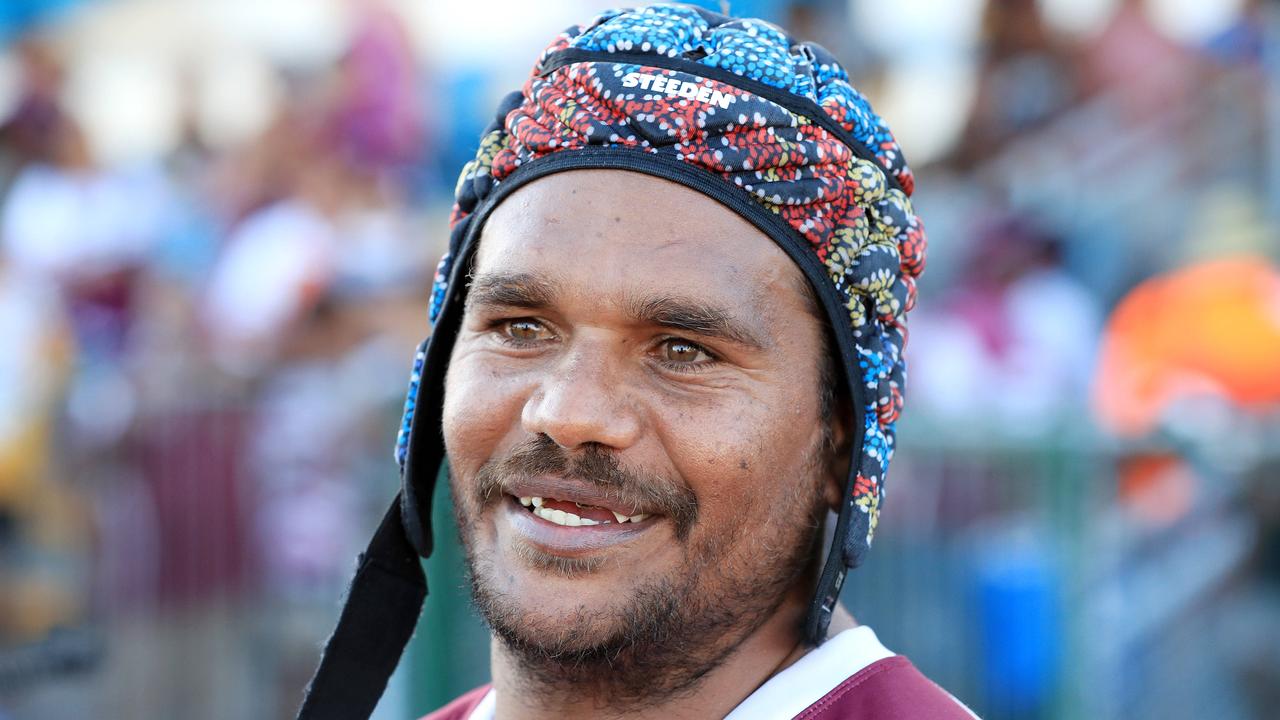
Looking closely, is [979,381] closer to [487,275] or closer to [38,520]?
[38,520]

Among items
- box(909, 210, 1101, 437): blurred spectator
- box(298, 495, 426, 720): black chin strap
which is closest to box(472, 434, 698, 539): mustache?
box(298, 495, 426, 720): black chin strap

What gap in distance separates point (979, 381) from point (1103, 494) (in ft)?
7.88

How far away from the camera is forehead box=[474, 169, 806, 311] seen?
223 cm

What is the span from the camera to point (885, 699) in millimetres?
2211

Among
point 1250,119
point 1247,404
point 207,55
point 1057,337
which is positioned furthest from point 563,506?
point 207,55

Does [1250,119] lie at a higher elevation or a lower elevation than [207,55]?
lower

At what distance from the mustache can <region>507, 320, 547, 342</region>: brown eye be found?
202 millimetres

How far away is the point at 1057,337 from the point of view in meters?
6.96

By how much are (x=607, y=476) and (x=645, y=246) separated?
371mm

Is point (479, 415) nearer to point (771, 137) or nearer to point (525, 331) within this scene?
point (525, 331)

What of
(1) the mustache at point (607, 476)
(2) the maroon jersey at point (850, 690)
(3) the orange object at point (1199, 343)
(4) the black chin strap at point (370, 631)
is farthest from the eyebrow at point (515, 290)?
(3) the orange object at point (1199, 343)

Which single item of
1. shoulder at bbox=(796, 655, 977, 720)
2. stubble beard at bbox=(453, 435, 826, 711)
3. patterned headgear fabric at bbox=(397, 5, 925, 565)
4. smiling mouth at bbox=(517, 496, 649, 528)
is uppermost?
patterned headgear fabric at bbox=(397, 5, 925, 565)

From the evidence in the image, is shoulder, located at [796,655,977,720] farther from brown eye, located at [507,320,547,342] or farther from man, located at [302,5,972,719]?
brown eye, located at [507,320,547,342]

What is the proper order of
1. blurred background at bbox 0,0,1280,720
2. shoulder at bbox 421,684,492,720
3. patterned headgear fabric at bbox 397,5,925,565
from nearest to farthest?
patterned headgear fabric at bbox 397,5,925,565, shoulder at bbox 421,684,492,720, blurred background at bbox 0,0,1280,720
